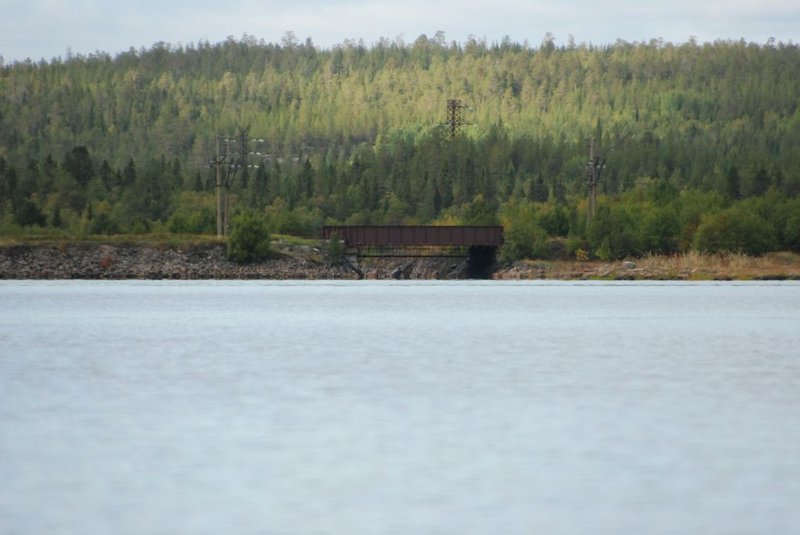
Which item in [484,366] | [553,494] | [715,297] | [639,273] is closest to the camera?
[553,494]

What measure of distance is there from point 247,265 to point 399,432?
106363 millimetres

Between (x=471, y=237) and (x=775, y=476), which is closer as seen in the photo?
(x=775, y=476)

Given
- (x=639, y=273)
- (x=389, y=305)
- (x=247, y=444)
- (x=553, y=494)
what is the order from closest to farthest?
(x=553, y=494)
(x=247, y=444)
(x=389, y=305)
(x=639, y=273)

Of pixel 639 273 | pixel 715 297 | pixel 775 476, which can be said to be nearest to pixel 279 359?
pixel 775 476

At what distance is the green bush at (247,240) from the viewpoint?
4877 inches

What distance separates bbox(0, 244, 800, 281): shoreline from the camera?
406 feet

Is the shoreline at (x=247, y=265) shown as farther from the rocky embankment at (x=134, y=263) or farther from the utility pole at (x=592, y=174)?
the utility pole at (x=592, y=174)

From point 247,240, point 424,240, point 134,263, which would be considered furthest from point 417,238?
point 134,263

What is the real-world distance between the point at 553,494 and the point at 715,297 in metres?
67.1

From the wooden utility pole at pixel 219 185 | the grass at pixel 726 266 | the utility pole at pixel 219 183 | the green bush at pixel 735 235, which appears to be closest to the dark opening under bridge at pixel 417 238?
the wooden utility pole at pixel 219 185

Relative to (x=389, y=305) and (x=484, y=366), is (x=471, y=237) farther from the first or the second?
(x=484, y=366)

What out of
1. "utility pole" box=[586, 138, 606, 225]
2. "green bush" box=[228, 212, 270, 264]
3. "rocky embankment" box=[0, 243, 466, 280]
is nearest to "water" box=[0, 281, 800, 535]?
"utility pole" box=[586, 138, 606, 225]

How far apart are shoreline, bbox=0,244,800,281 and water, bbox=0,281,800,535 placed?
78.5 meters

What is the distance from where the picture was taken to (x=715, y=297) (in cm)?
8238
